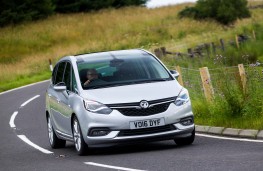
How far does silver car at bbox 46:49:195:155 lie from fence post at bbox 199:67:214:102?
A: 3166 mm

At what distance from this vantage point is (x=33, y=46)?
214ft

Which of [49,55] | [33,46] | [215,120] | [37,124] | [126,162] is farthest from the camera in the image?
[33,46]

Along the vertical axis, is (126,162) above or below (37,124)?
above

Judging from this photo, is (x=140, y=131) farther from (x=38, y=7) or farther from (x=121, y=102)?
(x=38, y=7)

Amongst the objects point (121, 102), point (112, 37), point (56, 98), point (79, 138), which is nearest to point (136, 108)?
point (121, 102)

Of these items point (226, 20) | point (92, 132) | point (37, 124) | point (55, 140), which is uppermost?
point (92, 132)

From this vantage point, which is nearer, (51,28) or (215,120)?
(215,120)

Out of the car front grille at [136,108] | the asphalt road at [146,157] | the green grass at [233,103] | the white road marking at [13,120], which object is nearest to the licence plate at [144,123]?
the car front grille at [136,108]

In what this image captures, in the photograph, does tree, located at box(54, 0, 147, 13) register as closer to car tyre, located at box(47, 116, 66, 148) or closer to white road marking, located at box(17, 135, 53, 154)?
white road marking, located at box(17, 135, 53, 154)

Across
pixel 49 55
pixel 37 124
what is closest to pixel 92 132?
pixel 37 124

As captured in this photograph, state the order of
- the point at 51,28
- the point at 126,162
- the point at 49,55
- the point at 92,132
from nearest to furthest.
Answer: the point at 126,162 → the point at 92,132 → the point at 49,55 → the point at 51,28

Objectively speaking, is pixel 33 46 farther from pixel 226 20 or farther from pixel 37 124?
pixel 37 124

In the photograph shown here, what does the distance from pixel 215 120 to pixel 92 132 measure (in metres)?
3.71

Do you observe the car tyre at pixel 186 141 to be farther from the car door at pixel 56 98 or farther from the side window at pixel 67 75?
the car door at pixel 56 98
